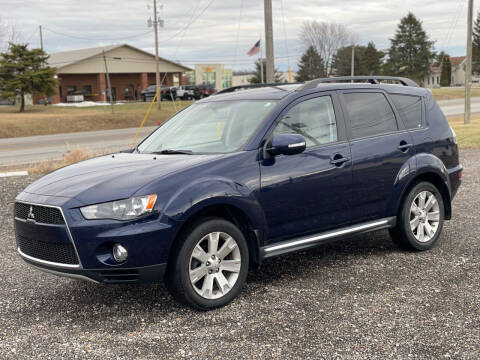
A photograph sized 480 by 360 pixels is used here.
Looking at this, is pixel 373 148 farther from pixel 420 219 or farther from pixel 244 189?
pixel 244 189

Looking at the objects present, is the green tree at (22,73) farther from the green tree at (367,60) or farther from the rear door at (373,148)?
the green tree at (367,60)

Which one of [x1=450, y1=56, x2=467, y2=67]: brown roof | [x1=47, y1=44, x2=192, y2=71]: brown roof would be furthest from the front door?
[x1=450, y1=56, x2=467, y2=67]: brown roof

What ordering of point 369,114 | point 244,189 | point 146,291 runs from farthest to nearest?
point 369,114
point 146,291
point 244,189

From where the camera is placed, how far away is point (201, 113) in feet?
20.1

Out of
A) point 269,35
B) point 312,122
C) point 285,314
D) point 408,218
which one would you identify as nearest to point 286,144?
point 312,122

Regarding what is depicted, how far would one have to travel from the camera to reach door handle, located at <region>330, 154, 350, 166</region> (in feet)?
18.4

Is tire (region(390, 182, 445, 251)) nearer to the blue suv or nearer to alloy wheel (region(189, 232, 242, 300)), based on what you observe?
the blue suv

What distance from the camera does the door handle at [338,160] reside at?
18.4 feet

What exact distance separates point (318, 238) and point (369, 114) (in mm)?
1477

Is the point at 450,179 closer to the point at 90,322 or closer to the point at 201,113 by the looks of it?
the point at 201,113

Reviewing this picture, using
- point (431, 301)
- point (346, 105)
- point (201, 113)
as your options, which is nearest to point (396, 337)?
point (431, 301)

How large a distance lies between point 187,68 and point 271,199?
6826 centimetres

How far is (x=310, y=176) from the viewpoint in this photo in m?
5.39

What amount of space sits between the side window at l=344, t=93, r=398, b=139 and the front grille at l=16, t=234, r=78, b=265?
2909mm
